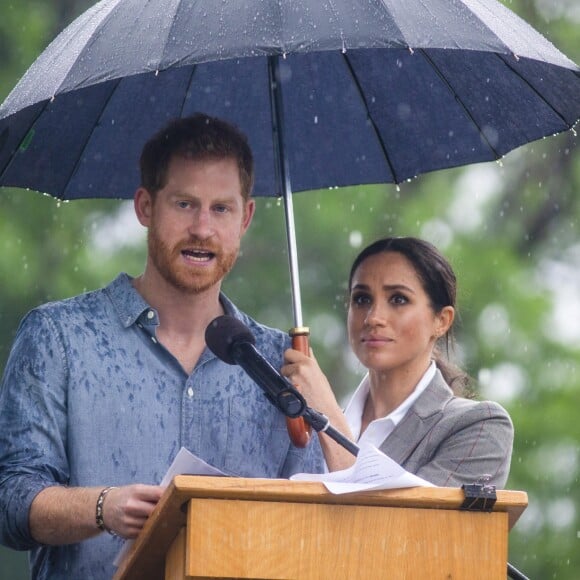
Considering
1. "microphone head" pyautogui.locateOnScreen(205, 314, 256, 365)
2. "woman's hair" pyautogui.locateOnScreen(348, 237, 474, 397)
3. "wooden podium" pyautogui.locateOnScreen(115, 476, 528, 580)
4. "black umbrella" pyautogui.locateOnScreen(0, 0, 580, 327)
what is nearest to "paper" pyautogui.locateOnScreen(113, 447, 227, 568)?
"wooden podium" pyautogui.locateOnScreen(115, 476, 528, 580)

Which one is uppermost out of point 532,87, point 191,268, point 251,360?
point 532,87

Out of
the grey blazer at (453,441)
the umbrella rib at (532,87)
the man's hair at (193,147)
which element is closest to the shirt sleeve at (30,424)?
the man's hair at (193,147)

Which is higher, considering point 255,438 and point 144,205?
point 144,205

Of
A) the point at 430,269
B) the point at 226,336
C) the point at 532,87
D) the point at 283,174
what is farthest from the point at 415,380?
the point at 226,336

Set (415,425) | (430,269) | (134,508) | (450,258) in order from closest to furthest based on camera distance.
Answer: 1. (134,508)
2. (415,425)
3. (430,269)
4. (450,258)

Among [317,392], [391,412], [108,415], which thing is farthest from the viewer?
[391,412]

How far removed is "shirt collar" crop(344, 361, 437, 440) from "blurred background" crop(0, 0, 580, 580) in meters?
6.84

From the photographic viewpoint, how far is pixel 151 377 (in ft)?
16.2

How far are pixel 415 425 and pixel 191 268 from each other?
117 cm

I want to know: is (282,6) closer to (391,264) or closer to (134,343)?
(134,343)

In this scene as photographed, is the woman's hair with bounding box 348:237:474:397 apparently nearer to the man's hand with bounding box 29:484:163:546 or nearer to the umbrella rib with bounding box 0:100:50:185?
the umbrella rib with bounding box 0:100:50:185

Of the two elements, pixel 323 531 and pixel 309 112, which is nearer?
pixel 323 531

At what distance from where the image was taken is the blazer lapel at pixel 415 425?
18.8ft

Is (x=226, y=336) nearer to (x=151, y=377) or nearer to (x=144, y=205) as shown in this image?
(x=151, y=377)
